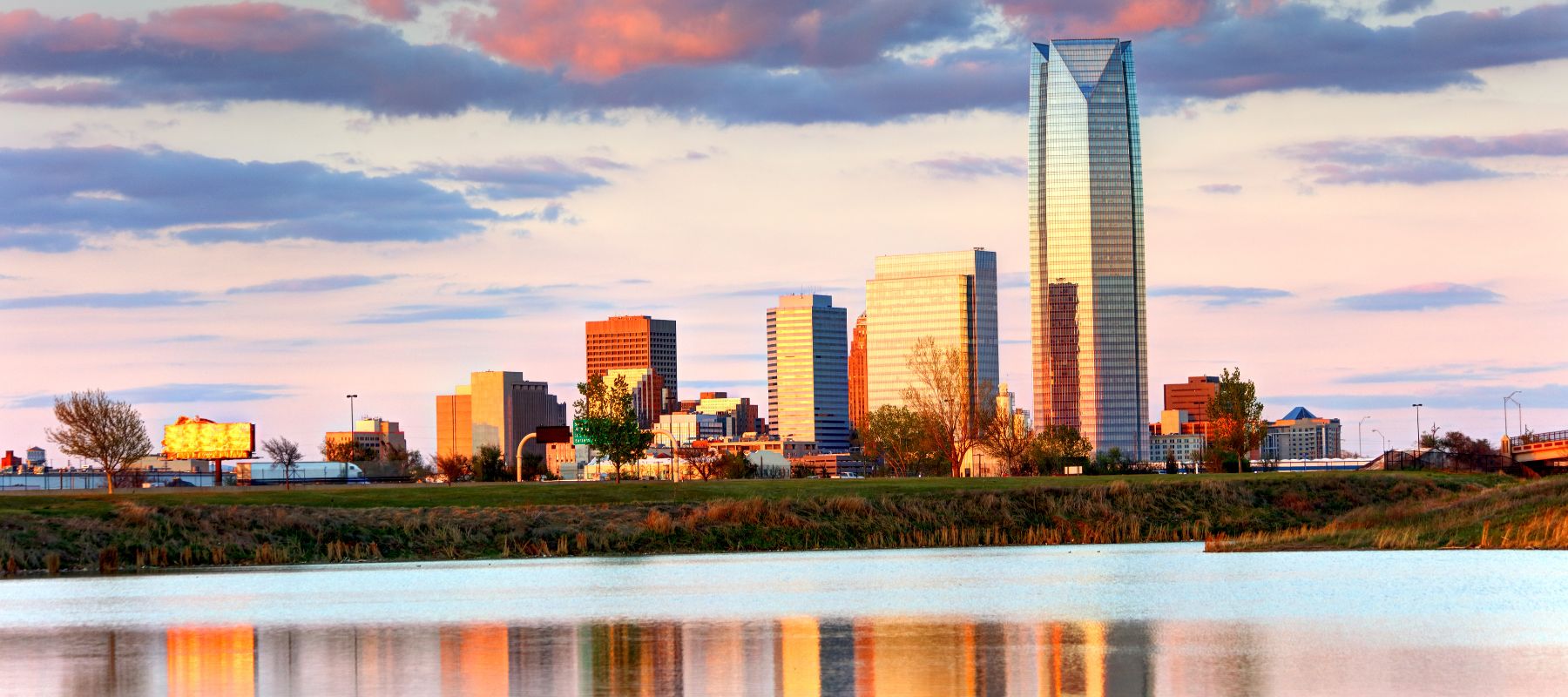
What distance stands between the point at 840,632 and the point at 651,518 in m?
49.5

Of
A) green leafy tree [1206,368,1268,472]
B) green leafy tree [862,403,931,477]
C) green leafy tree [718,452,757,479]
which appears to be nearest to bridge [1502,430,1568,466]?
green leafy tree [1206,368,1268,472]

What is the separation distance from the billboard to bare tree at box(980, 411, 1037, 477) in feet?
241

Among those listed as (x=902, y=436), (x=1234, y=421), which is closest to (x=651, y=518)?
(x=1234, y=421)

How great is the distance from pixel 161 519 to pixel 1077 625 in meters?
53.5

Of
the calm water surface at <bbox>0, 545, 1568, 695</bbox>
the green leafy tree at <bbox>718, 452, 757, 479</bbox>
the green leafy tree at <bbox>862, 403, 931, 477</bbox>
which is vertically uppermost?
the green leafy tree at <bbox>862, 403, 931, 477</bbox>

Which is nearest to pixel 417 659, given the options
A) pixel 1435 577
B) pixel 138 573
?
pixel 1435 577

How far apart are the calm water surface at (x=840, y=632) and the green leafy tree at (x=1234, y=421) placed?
9330 centimetres

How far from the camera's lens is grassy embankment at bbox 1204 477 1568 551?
5847 cm

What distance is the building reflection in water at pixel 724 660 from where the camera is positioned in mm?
25281

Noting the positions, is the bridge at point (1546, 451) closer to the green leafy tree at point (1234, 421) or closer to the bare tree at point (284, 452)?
the green leafy tree at point (1234, 421)

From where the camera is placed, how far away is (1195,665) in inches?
1053

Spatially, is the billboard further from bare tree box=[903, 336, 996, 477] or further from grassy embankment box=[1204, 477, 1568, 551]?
grassy embankment box=[1204, 477, 1568, 551]

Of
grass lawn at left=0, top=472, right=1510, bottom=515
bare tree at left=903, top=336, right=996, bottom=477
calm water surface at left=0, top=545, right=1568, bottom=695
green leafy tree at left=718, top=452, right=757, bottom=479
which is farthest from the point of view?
green leafy tree at left=718, top=452, right=757, bottom=479

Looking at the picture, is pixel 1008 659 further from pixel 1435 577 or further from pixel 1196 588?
pixel 1435 577
